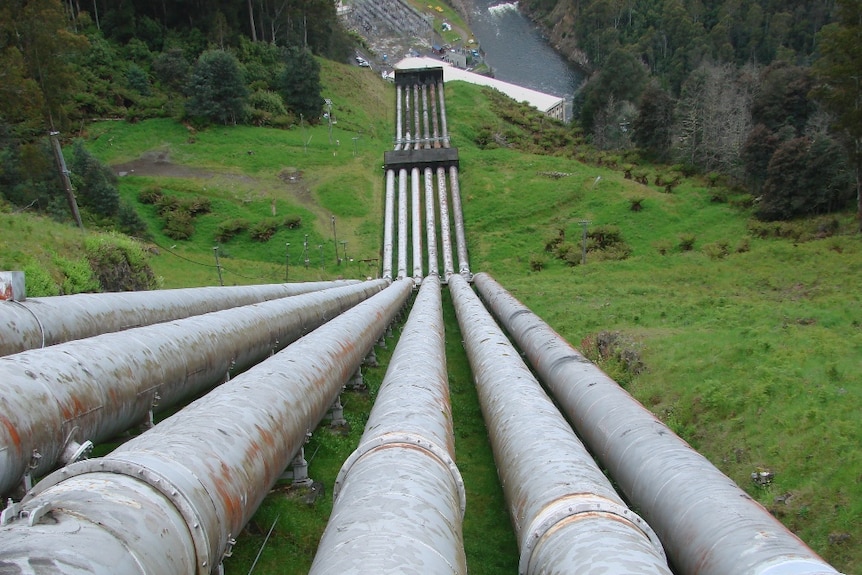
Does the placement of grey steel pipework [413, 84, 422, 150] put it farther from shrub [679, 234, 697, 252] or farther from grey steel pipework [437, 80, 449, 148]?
shrub [679, 234, 697, 252]

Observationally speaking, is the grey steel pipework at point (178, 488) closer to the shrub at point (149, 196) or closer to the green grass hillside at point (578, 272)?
the green grass hillside at point (578, 272)

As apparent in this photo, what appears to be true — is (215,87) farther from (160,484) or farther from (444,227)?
(160,484)

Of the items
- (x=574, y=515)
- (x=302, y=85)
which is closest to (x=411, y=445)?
(x=574, y=515)

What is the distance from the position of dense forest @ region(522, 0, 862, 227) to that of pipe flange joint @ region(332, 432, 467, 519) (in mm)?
33886

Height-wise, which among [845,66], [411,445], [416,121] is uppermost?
[416,121]

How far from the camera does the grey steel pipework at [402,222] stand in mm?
42000

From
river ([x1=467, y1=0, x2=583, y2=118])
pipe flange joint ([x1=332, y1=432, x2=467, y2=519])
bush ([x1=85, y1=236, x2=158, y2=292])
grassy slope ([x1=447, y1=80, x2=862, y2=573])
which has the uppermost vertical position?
river ([x1=467, y1=0, x2=583, y2=118])

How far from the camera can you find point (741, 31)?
338ft

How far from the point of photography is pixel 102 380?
8648 mm

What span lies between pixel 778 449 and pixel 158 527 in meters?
11.0

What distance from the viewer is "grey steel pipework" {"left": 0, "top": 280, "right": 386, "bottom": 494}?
22.5 ft

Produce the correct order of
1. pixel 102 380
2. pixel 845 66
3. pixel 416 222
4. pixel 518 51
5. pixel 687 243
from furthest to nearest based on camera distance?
1. pixel 518 51
2. pixel 416 222
3. pixel 687 243
4. pixel 845 66
5. pixel 102 380

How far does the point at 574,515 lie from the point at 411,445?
2.08m

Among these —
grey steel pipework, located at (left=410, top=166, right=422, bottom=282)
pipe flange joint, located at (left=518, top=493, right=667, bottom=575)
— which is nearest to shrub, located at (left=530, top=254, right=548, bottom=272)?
grey steel pipework, located at (left=410, top=166, right=422, bottom=282)
